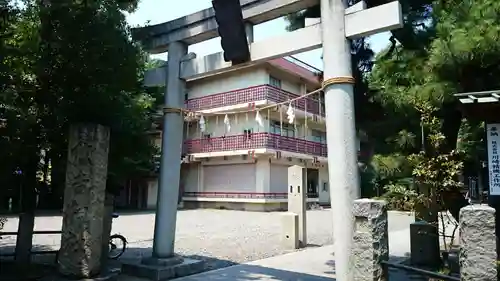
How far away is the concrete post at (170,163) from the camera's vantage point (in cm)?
676

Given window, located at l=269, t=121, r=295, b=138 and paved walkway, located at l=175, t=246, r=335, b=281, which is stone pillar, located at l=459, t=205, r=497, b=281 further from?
window, located at l=269, t=121, r=295, b=138

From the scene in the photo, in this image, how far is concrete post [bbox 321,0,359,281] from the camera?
472 centimetres

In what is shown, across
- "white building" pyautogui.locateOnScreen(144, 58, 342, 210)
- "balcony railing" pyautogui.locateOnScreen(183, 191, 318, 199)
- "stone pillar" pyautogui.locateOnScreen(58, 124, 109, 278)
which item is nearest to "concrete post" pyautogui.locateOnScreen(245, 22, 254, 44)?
"stone pillar" pyautogui.locateOnScreen(58, 124, 109, 278)

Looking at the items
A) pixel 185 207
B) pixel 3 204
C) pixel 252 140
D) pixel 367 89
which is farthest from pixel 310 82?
pixel 3 204

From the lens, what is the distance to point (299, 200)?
1093cm

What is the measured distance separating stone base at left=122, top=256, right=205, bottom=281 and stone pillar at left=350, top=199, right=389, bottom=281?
3.08 m

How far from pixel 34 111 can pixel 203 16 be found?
298 cm

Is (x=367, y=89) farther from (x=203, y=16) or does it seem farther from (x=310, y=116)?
(x=310, y=116)

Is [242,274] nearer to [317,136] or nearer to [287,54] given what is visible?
[287,54]

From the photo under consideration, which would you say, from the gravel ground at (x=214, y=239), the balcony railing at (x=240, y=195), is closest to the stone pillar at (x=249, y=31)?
the gravel ground at (x=214, y=239)

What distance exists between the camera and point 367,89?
7371 millimetres

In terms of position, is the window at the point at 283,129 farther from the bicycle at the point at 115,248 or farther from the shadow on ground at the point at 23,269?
the shadow on ground at the point at 23,269

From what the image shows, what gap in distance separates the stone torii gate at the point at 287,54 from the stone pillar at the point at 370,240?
126 mm

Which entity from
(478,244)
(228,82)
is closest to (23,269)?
(478,244)
